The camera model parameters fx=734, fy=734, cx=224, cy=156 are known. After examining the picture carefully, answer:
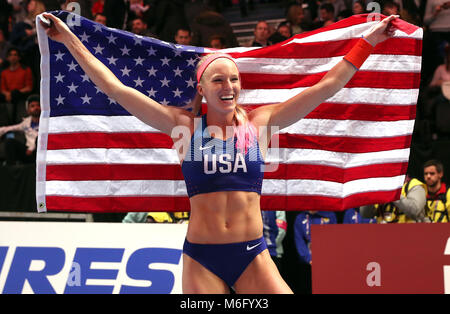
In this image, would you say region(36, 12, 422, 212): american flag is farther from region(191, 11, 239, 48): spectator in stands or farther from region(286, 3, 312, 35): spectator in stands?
region(286, 3, 312, 35): spectator in stands

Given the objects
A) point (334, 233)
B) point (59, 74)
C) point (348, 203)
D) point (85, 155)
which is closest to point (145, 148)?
point (85, 155)

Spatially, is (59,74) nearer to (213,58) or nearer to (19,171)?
(213,58)

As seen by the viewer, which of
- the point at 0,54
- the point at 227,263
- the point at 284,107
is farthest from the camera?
the point at 0,54

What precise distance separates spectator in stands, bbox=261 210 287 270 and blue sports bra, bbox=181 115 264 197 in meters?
4.07

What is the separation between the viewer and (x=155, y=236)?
24.7 ft

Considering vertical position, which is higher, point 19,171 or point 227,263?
point 227,263

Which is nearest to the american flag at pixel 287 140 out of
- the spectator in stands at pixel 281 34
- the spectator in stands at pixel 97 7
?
the spectator in stands at pixel 281 34

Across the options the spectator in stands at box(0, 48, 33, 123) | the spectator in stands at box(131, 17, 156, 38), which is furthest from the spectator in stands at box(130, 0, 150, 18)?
the spectator in stands at box(0, 48, 33, 123)

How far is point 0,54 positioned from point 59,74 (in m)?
7.87

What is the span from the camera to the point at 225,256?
450 centimetres

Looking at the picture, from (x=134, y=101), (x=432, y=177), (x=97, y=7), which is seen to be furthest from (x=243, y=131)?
(x=97, y=7)

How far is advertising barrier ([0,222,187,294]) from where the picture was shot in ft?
24.2

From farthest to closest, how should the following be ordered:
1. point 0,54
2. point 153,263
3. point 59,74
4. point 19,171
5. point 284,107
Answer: point 0,54
point 19,171
point 153,263
point 59,74
point 284,107

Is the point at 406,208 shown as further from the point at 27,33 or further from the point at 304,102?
the point at 27,33
